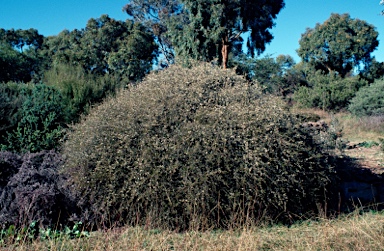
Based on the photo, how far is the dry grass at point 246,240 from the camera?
4.09 meters

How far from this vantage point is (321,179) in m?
5.84

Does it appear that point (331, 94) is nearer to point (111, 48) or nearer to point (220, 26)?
point (220, 26)

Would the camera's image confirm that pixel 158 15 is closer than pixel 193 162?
No

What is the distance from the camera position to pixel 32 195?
520 cm

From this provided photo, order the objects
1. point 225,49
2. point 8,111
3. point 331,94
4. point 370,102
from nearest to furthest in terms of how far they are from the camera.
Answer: point 8,111
point 370,102
point 225,49
point 331,94

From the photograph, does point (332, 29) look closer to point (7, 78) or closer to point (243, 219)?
point (7, 78)

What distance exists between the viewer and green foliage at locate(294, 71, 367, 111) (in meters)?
29.7

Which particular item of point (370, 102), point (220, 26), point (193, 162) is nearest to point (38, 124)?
point (193, 162)

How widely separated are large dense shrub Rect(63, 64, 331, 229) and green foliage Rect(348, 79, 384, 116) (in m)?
18.0

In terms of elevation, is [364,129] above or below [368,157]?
above

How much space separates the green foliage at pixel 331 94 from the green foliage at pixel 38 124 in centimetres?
2363

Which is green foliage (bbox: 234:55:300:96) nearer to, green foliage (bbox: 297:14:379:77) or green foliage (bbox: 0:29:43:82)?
green foliage (bbox: 297:14:379:77)

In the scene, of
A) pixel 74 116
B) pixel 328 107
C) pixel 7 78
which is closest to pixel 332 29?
pixel 328 107

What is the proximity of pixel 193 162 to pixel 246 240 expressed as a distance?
1.42m
